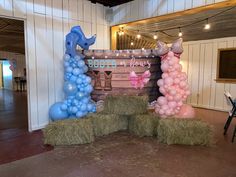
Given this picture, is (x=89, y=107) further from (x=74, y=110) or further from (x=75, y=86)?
(x=75, y=86)

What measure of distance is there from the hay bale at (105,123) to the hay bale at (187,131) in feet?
3.32

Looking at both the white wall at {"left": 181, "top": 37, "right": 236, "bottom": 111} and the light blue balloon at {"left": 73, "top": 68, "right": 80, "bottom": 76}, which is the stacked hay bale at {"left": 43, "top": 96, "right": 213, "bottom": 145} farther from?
the white wall at {"left": 181, "top": 37, "right": 236, "bottom": 111}

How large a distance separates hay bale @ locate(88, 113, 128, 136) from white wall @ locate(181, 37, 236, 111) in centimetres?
396

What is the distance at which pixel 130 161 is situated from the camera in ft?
9.39

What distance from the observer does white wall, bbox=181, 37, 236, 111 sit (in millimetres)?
6441

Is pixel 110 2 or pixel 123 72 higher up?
pixel 110 2

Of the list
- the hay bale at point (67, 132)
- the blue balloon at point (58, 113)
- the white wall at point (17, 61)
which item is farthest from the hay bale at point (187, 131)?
the white wall at point (17, 61)

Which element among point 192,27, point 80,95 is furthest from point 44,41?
point 192,27

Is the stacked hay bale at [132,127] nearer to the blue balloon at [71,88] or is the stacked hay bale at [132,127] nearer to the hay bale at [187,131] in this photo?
the hay bale at [187,131]

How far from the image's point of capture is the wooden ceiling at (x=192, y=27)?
15.6ft

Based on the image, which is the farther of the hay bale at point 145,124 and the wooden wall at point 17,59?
the wooden wall at point 17,59

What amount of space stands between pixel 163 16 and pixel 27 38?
3.03m

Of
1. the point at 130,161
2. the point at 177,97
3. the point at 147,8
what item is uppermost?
the point at 147,8

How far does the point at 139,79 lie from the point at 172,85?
88 centimetres
